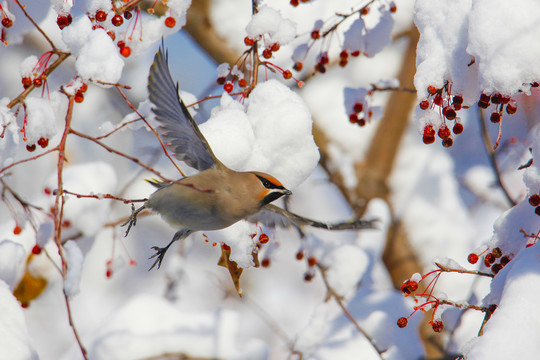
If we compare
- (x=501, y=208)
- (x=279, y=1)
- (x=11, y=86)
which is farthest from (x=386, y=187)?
(x=11, y=86)

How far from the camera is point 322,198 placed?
691 cm

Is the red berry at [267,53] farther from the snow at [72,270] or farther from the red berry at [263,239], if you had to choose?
the snow at [72,270]

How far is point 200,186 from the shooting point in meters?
1.84

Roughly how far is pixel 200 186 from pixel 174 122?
0.23 meters

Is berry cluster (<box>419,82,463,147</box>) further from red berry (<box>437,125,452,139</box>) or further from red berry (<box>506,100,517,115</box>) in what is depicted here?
red berry (<box>506,100,517,115</box>)

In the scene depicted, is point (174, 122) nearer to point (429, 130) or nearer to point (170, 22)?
point (170, 22)

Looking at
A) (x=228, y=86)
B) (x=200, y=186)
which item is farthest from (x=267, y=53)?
(x=200, y=186)

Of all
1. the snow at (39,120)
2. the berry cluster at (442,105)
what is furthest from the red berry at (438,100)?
the snow at (39,120)

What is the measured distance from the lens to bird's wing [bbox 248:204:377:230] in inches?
71.4

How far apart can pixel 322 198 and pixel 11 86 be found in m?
3.72

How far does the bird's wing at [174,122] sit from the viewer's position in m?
1.78

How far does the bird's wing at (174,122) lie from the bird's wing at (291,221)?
29 cm

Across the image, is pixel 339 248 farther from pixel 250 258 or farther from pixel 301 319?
pixel 301 319

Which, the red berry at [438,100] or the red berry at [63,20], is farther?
the red berry at [63,20]
